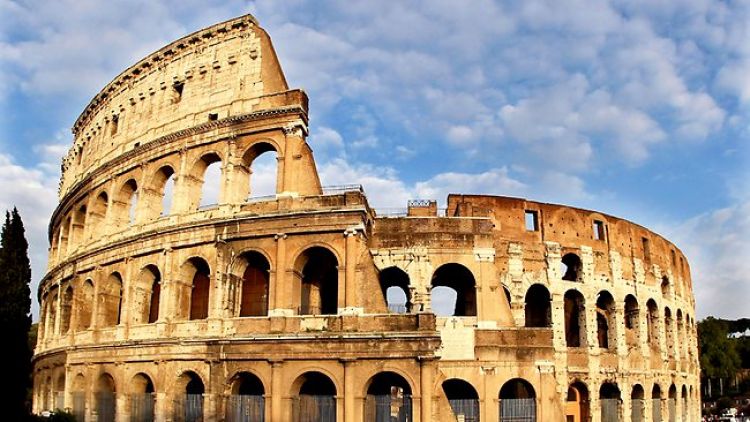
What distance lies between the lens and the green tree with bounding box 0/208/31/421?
617 inches

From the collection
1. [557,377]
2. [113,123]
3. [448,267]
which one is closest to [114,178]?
[113,123]

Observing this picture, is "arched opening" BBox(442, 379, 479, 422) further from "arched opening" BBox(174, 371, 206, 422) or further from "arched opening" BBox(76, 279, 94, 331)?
"arched opening" BBox(76, 279, 94, 331)

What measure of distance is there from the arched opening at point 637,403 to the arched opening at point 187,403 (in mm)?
16431

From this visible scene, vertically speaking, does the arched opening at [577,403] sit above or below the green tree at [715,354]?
below

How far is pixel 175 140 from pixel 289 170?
4.76 m

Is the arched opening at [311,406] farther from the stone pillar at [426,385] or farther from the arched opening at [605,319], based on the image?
the arched opening at [605,319]

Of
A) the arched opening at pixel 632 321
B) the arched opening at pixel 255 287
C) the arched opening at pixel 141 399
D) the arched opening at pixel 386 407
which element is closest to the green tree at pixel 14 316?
the arched opening at pixel 141 399

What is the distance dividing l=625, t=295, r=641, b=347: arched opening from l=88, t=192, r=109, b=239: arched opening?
21.1 m

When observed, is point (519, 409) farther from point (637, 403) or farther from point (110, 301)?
point (110, 301)

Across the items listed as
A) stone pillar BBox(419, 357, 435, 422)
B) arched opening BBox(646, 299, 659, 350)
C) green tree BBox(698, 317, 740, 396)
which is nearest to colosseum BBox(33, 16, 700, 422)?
stone pillar BBox(419, 357, 435, 422)

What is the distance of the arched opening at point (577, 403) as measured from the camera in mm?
23422

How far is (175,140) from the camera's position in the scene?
822 inches

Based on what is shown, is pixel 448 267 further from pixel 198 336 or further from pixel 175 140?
pixel 175 140

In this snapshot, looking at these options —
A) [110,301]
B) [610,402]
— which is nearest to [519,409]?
[610,402]
